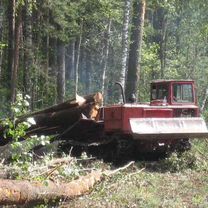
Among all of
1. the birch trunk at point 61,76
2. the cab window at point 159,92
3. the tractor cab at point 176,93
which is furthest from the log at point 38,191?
the birch trunk at point 61,76

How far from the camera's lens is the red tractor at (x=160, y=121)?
11547 millimetres

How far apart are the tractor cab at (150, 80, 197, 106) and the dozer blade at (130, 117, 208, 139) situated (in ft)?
3.18

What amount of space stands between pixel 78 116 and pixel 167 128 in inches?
87.1

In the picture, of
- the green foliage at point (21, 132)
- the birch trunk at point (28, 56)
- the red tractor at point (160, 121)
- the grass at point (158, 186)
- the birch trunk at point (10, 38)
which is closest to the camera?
the green foliage at point (21, 132)

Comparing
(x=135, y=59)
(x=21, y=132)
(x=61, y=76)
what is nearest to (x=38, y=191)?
(x=21, y=132)

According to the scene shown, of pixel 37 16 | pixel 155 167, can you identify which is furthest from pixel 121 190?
pixel 37 16

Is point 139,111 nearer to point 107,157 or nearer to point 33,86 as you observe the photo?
point 107,157

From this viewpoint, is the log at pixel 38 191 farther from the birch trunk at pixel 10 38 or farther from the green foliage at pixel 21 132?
the birch trunk at pixel 10 38

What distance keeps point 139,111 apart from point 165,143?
1303mm

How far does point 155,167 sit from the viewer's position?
11773 mm

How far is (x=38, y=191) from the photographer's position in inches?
247

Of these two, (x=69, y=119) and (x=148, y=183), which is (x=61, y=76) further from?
(x=148, y=183)

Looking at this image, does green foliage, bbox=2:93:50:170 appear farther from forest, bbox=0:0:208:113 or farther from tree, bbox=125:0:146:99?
tree, bbox=125:0:146:99

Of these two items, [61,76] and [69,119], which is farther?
[61,76]
